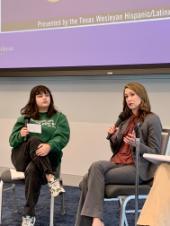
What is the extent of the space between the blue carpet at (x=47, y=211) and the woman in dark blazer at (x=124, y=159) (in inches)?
21.9

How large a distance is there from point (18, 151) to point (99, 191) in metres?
0.86

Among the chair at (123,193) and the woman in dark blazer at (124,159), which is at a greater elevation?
the woman in dark blazer at (124,159)

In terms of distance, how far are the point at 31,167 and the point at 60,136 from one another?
14.0 inches

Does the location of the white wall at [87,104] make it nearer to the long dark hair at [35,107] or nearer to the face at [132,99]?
the long dark hair at [35,107]

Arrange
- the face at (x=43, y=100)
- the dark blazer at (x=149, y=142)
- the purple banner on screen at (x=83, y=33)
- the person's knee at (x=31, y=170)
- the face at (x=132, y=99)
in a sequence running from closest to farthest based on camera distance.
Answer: the dark blazer at (x=149, y=142) → the face at (x=132, y=99) → the person's knee at (x=31, y=170) → the face at (x=43, y=100) → the purple banner on screen at (x=83, y=33)

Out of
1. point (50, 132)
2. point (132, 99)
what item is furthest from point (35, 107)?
point (132, 99)

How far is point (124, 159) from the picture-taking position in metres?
2.85

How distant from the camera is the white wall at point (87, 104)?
13.0 ft

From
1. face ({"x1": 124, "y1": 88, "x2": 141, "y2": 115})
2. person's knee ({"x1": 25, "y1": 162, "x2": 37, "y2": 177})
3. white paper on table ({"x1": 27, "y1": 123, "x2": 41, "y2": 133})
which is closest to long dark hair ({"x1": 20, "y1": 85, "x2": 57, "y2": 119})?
white paper on table ({"x1": 27, "y1": 123, "x2": 41, "y2": 133})

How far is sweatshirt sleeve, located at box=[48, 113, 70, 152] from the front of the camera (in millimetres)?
3121

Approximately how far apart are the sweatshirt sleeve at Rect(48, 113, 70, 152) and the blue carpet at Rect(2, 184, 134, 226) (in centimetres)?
55

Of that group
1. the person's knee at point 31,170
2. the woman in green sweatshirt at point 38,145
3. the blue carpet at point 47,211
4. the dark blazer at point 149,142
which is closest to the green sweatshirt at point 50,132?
the woman in green sweatshirt at point 38,145

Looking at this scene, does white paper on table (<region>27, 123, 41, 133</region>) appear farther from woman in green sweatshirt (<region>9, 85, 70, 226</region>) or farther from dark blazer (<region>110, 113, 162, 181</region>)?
dark blazer (<region>110, 113, 162, 181</region>)

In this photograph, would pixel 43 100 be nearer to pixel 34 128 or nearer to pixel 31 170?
pixel 34 128
